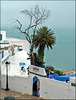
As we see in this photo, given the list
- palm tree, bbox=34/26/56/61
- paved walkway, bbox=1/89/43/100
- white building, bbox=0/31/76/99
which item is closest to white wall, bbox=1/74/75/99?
white building, bbox=0/31/76/99

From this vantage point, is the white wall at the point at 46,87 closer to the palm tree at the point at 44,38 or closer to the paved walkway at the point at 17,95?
the paved walkway at the point at 17,95

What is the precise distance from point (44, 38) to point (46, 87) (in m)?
10.5

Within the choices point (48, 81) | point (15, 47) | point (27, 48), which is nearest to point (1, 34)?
point (15, 47)

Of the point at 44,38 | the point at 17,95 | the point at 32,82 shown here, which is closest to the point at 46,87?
the point at 32,82

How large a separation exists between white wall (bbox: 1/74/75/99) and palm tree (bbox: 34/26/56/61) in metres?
7.86

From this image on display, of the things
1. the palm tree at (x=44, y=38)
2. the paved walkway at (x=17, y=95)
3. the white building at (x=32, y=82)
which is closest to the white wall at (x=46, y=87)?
the white building at (x=32, y=82)

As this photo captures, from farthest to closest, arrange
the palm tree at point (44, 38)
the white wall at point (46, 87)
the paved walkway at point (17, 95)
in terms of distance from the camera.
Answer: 1. the palm tree at point (44, 38)
2. the paved walkway at point (17, 95)
3. the white wall at point (46, 87)

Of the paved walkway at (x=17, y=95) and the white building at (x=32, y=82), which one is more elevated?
the white building at (x=32, y=82)

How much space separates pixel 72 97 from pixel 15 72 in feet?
28.9

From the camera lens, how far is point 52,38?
87.1ft

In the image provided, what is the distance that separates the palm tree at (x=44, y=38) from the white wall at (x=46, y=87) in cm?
786

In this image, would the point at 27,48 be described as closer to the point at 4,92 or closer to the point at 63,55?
the point at 4,92

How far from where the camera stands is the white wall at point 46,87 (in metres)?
14.5

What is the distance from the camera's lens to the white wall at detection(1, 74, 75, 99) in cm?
1449
